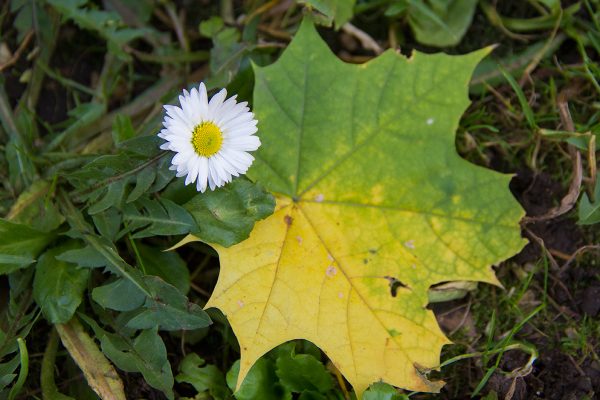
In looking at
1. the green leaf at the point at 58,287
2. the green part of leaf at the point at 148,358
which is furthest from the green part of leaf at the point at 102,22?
the green part of leaf at the point at 148,358

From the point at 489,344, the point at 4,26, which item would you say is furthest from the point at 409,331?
the point at 4,26

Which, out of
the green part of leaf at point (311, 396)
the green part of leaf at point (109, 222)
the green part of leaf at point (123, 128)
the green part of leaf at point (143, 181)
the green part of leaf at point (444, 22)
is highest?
the green part of leaf at point (123, 128)

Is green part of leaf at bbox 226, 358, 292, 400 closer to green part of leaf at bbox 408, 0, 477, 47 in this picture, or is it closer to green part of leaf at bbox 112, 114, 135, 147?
green part of leaf at bbox 112, 114, 135, 147

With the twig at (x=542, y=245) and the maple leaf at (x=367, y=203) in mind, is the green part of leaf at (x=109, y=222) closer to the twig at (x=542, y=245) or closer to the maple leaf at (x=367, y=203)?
the maple leaf at (x=367, y=203)

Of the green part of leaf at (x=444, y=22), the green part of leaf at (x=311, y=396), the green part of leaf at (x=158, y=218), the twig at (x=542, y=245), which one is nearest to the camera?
the green part of leaf at (x=158, y=218)

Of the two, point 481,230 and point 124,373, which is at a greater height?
point 481,230

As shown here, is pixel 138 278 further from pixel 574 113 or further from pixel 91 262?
pixel 574 113

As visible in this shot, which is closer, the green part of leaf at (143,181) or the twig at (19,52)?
the green part of leaf at (143,181)
